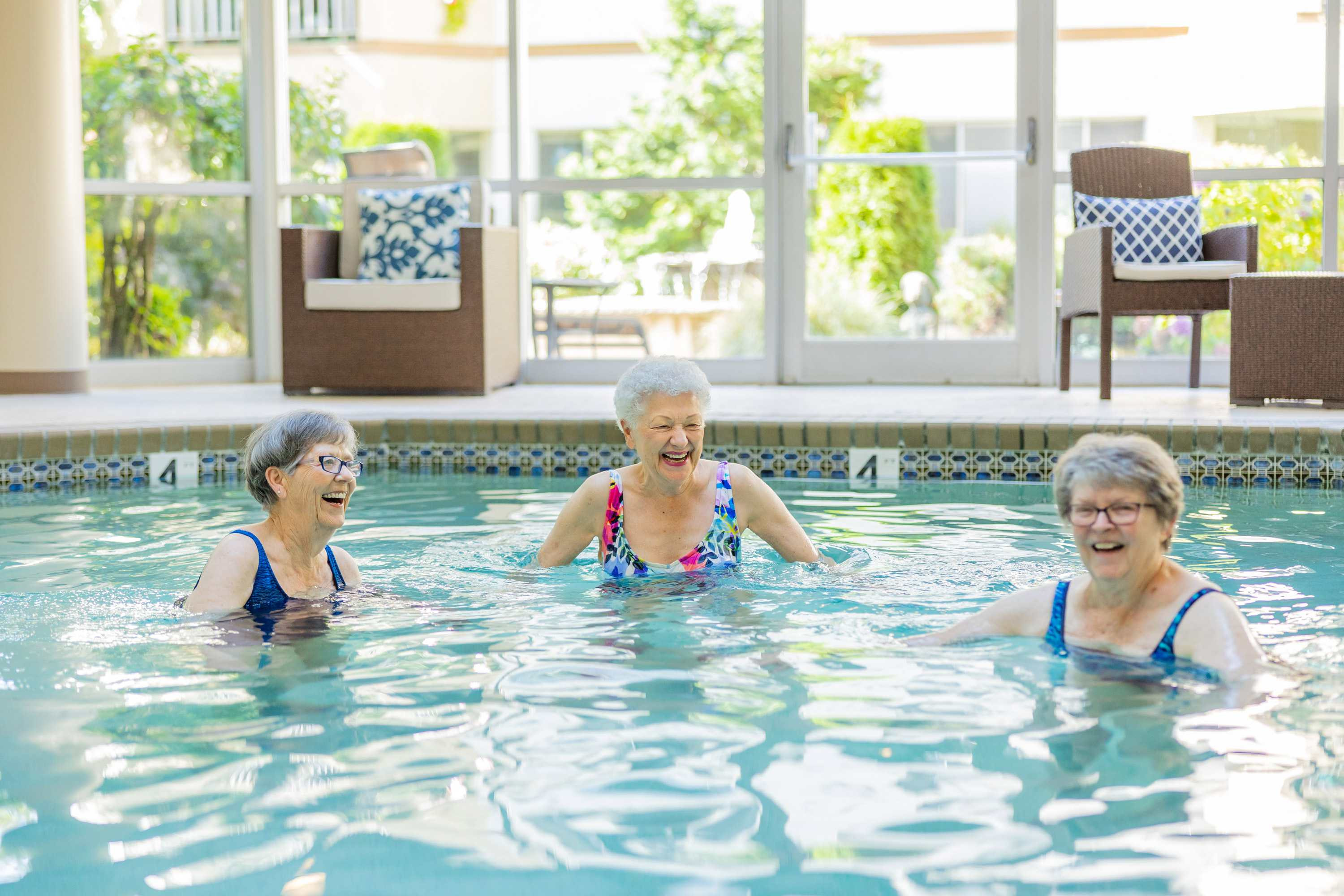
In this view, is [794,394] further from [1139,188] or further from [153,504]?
[153,504]

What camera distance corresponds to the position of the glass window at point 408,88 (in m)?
8.45

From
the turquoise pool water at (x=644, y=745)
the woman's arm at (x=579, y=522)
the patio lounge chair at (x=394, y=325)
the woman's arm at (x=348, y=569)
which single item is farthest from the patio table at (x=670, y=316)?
the woman's arm at (x=348, y=569)

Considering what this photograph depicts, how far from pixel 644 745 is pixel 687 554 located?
119cm

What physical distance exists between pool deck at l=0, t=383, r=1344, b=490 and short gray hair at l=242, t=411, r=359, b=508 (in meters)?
2.93

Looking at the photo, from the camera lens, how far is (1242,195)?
7.58 m

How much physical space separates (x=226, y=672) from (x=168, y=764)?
1.60 feet

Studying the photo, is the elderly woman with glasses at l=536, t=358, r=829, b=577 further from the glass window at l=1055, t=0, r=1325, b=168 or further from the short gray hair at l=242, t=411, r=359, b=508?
the glass window at l=1055, t=0, r=1325, b=168

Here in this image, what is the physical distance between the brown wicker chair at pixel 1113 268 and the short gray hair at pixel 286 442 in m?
4.42

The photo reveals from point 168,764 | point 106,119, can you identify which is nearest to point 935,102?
point 106,119

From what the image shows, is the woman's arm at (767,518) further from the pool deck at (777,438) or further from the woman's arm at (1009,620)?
the pool deck at (777,438)

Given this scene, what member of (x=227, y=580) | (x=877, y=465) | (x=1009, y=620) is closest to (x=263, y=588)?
(x=227, y=580)

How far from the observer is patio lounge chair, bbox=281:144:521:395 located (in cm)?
723

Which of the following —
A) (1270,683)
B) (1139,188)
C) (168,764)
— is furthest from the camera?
(1139,188)

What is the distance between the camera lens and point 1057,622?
2646mm
